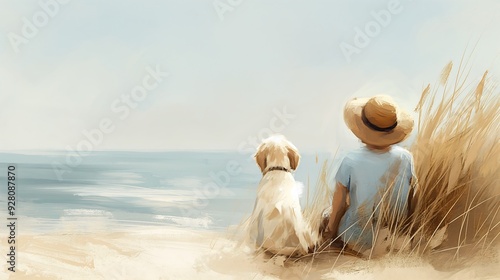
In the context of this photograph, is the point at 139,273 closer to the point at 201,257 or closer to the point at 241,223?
the point at 201,257

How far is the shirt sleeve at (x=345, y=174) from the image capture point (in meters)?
3.53

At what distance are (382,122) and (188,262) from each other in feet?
5.40

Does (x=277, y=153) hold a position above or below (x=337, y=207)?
above

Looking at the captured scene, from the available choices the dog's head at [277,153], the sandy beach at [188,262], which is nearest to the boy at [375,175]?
the sandy beach at [188,262]

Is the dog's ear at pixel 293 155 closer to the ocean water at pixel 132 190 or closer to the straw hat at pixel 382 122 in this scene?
the ocean water at pixel 132 190

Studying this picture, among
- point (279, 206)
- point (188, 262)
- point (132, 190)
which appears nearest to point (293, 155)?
point (279, 206)

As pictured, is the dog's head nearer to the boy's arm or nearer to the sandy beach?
the boy's arm

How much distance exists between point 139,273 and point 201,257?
0.45 meters

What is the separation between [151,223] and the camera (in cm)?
434

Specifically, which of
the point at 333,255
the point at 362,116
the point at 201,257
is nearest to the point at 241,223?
the point at 201,257

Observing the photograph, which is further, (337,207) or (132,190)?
(132,190)

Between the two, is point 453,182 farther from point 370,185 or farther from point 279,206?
point 279,206

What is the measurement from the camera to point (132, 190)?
15.1ft

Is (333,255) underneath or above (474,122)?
underneath
